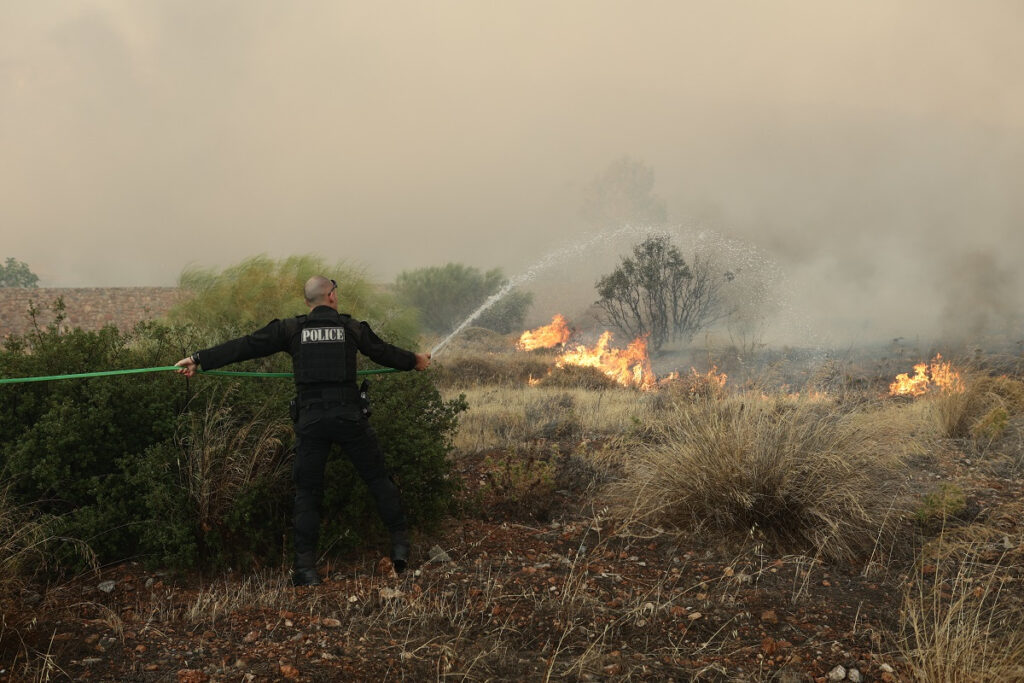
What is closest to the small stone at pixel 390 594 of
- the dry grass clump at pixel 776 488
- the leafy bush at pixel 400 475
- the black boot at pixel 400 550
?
the black boot at pixel 400 550

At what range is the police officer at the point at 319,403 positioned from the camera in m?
4.81

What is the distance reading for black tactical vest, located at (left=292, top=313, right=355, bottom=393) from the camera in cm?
483

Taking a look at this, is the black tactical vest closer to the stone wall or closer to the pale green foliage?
the pale green foliage

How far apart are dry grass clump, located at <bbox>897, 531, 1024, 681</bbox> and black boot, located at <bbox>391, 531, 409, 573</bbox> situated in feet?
9.36

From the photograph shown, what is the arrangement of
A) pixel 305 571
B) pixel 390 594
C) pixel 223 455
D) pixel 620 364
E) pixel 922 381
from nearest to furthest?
pixel 390 594 < pixel 305 571 < pixel 223 455 < pixel 922 381 < pixel 620 364

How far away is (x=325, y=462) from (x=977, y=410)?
8.71 metres

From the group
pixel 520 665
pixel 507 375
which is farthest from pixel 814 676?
pixel 507 375

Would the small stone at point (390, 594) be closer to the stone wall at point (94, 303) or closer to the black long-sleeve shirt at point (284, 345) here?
the black long-sleeve shirt at point (284, 345)

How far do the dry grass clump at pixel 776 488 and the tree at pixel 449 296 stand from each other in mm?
32720

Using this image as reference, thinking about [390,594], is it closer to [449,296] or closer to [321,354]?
[321,354]

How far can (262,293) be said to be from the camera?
17.3 metres

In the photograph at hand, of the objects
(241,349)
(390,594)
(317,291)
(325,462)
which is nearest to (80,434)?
(241,349)

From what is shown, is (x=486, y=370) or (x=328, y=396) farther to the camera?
(x=486, y=370)

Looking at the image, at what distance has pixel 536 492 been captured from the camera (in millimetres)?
6691
